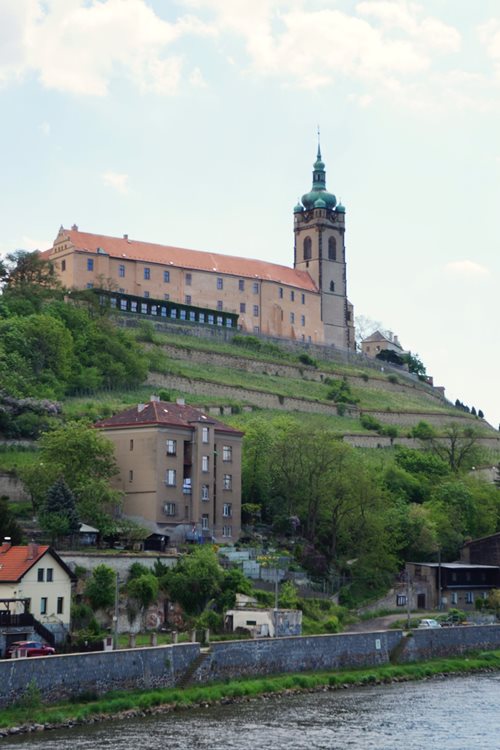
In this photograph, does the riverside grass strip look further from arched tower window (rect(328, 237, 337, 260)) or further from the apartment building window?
arched tower window (rect(328, 237, 337, 260))

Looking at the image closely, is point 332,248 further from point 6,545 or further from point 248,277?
point 6,545

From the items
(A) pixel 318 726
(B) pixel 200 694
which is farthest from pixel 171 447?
(A) pixel 318 726

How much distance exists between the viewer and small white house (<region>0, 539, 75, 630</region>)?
5491cm

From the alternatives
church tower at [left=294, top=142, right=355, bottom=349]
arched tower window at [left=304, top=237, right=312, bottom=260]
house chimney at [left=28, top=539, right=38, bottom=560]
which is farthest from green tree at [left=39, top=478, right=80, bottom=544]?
arched tower window at [left=304, top=237, right=312, bottom=260]

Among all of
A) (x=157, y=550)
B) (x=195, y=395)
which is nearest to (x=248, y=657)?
(x=157, y=550)

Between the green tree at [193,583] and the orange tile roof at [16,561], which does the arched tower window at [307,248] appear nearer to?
the green tree at [193,583]

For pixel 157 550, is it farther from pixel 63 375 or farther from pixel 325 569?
pixel 63 375

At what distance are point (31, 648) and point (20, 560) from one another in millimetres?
6147

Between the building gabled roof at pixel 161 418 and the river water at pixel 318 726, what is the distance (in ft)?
72.8

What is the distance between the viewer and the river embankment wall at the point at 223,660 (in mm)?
45938

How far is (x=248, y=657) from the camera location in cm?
5525

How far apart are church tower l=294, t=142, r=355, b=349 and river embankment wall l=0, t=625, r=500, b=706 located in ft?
269

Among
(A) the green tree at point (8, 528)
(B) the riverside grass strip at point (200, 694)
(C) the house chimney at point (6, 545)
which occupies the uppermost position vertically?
(A) the green tree at point (8, 528)

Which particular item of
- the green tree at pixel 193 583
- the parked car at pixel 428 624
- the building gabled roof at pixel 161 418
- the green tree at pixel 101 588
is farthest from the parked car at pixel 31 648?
the parked car at pixel 428 624
